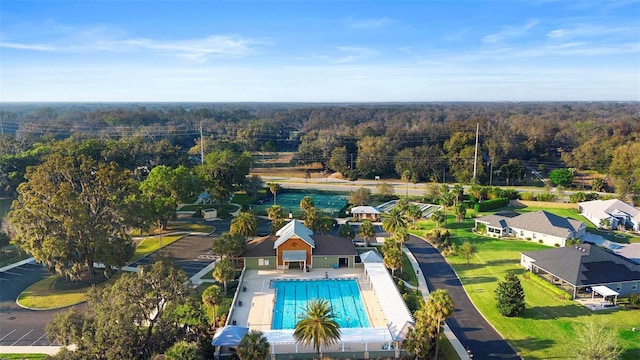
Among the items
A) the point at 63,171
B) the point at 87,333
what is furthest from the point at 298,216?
the point at 87,333

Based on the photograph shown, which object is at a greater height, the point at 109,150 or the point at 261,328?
the point at 109,150

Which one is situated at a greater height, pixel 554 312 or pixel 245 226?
pixel 245 226

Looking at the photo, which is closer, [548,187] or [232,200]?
[232,200]

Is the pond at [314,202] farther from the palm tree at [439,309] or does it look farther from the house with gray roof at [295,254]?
the palm tree at [439,309]

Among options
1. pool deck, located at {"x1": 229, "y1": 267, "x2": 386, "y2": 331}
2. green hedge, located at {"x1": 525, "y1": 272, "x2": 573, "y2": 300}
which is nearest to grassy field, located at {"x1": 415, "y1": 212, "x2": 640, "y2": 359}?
green hedge, located at {"x1": 525, "y1": 272, "x2": 573, "y2": 300}

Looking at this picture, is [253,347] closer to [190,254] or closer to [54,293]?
[54,293]

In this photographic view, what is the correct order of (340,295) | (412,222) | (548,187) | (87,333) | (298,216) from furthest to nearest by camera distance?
(548,187) → (298,216) → (412,222) → (340,295) → (87,333)

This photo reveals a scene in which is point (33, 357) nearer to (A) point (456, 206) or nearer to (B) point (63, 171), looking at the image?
(B) point (63, 171)

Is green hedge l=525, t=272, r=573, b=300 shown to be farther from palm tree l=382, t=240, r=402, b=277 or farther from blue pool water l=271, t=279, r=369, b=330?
blue pool water l=271, t=279, r=369, b=330

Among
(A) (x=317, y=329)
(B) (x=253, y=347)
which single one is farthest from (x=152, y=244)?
(A) (x=317, y=329)
